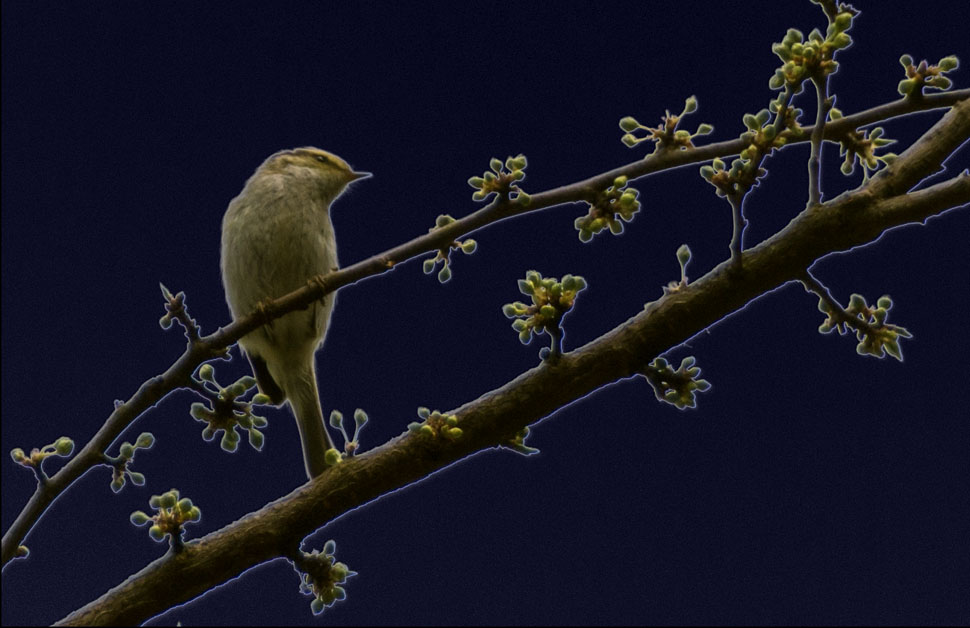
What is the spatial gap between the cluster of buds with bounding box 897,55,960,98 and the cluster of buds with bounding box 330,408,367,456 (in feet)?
4.34

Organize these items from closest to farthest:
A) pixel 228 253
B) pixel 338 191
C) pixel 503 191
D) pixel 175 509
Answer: pixel 175 509, pixel 503 191, pixel 228 253, pixel 338 191

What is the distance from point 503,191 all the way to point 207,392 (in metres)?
0.76

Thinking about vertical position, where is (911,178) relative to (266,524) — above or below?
above

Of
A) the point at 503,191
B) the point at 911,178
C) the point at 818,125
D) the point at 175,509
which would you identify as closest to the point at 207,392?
the point at 175,509

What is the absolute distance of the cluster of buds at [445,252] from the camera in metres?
1.94

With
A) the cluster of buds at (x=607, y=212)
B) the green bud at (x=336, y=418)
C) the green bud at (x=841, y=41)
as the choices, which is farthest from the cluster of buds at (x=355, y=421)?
the green bud at (x=841, y=41)

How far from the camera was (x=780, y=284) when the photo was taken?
1816 mm

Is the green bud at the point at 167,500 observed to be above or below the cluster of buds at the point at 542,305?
below

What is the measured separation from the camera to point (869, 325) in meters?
1.83

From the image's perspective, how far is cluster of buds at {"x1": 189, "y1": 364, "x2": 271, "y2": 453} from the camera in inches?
78.7

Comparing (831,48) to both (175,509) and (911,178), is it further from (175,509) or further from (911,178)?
(175,509)

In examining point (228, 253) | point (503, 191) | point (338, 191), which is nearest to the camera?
Result: point (503, 191)

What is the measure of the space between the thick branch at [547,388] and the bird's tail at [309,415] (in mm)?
986

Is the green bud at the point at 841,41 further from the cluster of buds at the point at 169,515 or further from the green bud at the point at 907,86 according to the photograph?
the cluster of buds at the point at 169,515
